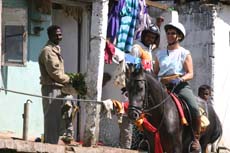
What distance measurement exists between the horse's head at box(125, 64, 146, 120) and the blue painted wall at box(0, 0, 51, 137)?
4.27m

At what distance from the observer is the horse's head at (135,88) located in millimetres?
8680

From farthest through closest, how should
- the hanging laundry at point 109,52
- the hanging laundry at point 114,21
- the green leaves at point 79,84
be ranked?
the hanging laundry at point 114,21, the hanging laundry at point 109,52, the green leaves at point 79,84

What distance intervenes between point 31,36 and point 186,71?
4.43 meters

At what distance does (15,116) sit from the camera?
42.4ft

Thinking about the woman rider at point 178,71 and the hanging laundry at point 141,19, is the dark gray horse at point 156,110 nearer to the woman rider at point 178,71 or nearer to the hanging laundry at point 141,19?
the woman rider at point 178,71

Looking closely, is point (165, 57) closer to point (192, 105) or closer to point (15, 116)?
point (192, 105)

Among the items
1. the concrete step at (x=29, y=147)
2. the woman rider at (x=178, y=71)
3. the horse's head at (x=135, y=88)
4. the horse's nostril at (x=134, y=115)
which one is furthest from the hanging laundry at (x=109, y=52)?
the horse's nostril at (x=134, y=115)

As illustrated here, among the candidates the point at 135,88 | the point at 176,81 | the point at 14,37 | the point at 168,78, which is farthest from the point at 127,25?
the point at 135,88

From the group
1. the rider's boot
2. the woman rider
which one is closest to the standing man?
the woman rider

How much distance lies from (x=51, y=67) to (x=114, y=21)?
2830 mm

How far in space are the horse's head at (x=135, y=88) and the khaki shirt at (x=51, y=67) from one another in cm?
191

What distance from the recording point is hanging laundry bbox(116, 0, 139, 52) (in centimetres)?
1311

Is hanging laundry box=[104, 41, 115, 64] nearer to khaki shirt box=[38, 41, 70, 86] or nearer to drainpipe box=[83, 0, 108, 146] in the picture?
drainpipe box=[83, 0, 108, 146]

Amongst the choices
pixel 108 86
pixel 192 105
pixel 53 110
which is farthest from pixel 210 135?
pixel 108 86
